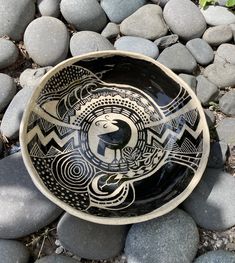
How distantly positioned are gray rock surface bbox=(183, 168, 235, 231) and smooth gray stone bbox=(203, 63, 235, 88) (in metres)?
0.47

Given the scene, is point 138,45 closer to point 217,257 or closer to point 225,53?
point 225,53

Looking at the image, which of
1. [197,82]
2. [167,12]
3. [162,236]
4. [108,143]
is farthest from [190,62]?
[162,236]

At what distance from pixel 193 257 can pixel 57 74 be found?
0.82 metres

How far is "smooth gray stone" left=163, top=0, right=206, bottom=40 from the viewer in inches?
80.7

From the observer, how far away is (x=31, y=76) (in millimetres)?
1958

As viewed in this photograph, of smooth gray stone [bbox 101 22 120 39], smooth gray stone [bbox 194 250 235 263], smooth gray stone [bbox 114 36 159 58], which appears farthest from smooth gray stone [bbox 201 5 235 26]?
smooth gray stone [bbox 194 250 235 263]

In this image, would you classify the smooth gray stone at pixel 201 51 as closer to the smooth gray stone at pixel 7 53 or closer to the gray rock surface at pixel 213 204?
the gray rock surface at pixel 213 204

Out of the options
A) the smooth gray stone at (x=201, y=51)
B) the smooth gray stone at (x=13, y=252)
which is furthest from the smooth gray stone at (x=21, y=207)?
the smooth gray stone at (x=201, y=51)

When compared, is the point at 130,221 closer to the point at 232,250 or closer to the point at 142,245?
the point at 142,245

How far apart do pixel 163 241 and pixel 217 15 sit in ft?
3.59

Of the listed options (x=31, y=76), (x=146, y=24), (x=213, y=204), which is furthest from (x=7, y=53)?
(x=213, y=204)

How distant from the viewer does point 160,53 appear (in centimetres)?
202

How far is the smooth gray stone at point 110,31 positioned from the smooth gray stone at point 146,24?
1.0 inches

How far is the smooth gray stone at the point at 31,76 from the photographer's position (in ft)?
6.36
